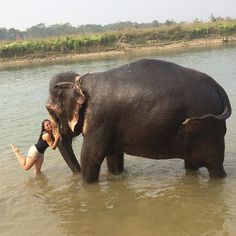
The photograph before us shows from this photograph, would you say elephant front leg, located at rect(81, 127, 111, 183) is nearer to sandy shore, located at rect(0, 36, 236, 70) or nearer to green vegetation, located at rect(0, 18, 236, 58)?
sandy shore, located at rect(0, 36, 236, 70)

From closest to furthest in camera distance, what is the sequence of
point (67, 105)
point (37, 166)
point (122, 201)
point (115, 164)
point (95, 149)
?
point (122, 201) → point (95, 149) → point (67, 105) → point (115, 164) → point (37, 166)

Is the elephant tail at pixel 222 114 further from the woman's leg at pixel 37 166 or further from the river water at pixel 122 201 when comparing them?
the woman's leg at pixel 37 166

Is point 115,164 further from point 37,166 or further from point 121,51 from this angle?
point 121,51

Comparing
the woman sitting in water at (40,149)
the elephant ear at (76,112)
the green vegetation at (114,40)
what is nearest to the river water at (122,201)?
the woman sitting in water at (40,149)

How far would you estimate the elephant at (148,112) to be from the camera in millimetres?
5371

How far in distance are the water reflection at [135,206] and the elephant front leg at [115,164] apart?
0.49ft

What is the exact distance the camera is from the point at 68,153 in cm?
648

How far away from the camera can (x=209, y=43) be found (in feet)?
114

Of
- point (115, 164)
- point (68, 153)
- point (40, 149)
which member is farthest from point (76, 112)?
point (40, 149)

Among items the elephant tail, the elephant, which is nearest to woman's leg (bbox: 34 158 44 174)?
the elephant

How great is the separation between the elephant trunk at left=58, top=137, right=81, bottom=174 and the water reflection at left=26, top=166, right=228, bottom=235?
14cm

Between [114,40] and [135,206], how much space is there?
32569 mm

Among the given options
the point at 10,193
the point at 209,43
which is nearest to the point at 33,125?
the point at 10,193

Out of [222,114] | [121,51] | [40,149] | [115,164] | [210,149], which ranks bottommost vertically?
[121,51]
